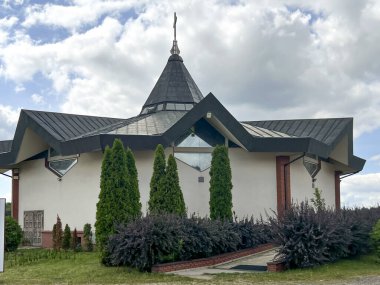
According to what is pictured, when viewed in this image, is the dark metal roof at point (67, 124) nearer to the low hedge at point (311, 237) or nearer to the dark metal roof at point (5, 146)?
the dark metal roof at point (5, 146)

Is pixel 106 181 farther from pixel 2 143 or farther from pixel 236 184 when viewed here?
pixel 2 143

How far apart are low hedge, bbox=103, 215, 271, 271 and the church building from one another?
580 cm

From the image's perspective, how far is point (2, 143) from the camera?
29984mm

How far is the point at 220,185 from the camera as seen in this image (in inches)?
883

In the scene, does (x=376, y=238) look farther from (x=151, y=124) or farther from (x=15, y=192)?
(x=15, y=192)

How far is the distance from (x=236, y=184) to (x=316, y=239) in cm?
904

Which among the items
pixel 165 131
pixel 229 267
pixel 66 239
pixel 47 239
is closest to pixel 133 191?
pixel 229 267

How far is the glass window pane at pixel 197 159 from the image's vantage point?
78.9ft

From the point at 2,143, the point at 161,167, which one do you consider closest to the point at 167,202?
the point at 161,167

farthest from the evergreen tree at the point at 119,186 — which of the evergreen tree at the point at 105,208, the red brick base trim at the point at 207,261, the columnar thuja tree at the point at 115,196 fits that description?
the red brick base trim at the point at 207,261

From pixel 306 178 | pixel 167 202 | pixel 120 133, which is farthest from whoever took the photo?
pixel 306 178

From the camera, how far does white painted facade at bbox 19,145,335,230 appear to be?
2380cm

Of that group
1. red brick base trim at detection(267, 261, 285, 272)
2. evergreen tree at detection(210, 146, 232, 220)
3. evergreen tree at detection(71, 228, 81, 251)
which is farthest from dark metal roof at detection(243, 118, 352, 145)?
evergreen tree at detection(71, 228, 81, 251)

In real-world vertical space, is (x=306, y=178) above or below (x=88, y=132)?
below
